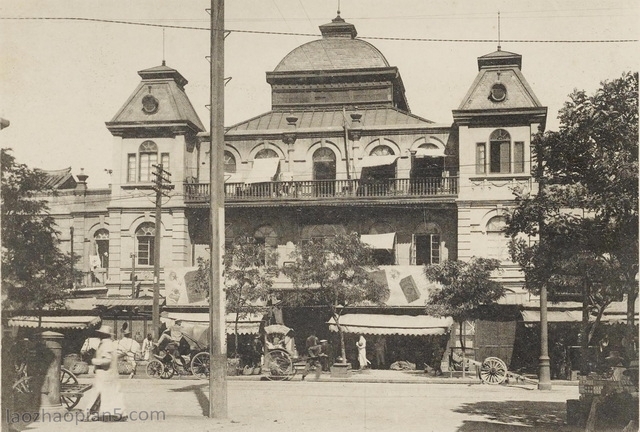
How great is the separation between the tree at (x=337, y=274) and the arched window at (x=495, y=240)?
5232mm

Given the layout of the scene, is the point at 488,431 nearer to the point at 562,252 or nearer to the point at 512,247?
the point at 562,252

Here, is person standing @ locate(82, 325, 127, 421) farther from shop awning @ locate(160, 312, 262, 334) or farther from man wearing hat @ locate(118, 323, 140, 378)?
shop awning @ locate(160, 312, 262, 334)

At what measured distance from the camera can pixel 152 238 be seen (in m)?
31.4

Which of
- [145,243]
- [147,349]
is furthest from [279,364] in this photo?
[145,243]

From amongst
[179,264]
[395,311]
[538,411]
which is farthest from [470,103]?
[538,411]

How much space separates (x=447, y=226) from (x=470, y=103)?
525 cm

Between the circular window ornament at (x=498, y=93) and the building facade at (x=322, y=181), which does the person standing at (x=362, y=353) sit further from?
the circular window ornament at (x=498, y=93)

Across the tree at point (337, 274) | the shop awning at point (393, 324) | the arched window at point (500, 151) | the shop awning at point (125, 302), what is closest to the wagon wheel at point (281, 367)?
the tree at point (337, 274)

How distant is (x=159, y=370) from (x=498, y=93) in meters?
17.5

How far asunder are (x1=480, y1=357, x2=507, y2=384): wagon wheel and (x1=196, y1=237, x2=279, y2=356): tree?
818cm

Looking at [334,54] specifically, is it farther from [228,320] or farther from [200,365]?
[200,365]

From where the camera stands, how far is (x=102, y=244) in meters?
33.1

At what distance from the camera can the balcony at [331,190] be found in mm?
29734

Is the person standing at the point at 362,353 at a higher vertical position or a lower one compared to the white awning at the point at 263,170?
lower
